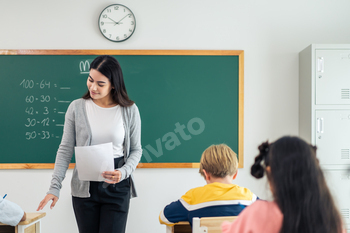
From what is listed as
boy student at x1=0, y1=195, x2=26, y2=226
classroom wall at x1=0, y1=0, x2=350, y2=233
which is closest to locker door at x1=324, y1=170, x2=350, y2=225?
classroom wall at x1=0, y1=0, x2=350, y2=233

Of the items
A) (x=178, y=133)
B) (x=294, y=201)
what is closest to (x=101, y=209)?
(x=294, y=201)

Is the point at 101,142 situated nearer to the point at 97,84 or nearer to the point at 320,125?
the point at 97,84

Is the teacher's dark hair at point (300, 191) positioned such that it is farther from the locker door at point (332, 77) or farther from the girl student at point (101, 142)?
the locker door at point (332, 77)

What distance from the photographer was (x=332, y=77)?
253 cm

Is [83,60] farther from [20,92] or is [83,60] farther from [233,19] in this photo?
[233,19]

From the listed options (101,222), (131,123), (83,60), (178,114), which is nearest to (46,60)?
(83,60)

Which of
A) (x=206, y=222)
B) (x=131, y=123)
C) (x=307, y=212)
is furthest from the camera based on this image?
(x=131, y=123)

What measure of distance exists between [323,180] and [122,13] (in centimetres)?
241

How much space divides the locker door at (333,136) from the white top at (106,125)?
72.4 inches

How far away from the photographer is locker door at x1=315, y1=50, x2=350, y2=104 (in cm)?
252

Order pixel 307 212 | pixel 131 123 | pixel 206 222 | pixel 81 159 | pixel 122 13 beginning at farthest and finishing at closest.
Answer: pixel 122 13, pixel 131 123, pixel 81 159, pixel 206 222, pixel 307 212

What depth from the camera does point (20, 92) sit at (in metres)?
2.71

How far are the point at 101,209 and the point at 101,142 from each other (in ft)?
1.17

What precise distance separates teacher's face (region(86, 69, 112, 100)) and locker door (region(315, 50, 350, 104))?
1931 millimetres
